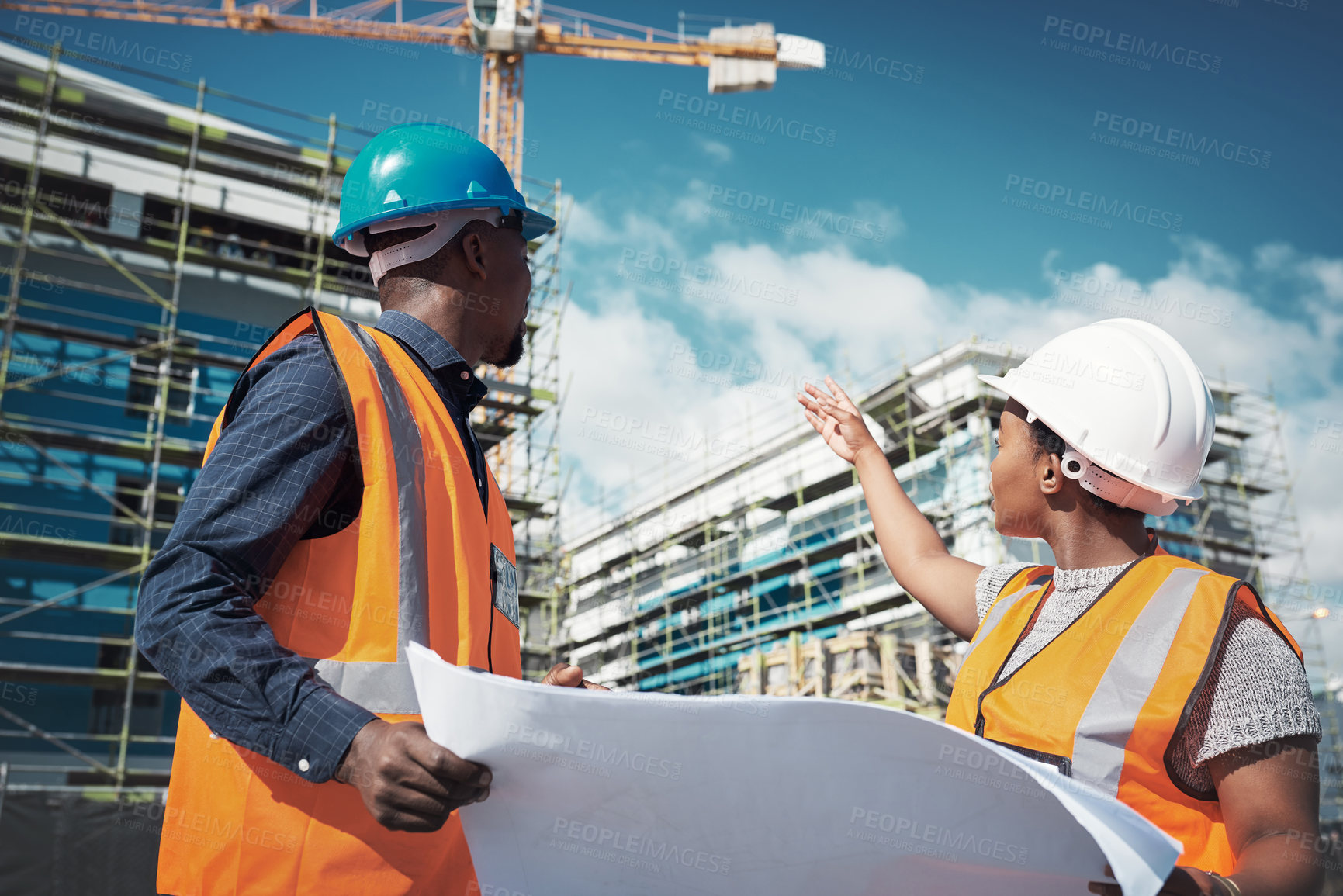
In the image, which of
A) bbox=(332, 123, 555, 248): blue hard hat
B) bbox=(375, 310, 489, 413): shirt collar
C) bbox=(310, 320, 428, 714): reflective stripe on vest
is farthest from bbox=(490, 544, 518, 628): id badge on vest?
bbox=(332, 123, 555, 248): blue hard hat

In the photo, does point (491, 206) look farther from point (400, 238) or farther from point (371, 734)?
point (371, 734)

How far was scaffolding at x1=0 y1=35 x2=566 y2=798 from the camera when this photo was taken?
40.7 ft

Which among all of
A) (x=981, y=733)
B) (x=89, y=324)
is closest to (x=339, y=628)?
(x=981, y=733)

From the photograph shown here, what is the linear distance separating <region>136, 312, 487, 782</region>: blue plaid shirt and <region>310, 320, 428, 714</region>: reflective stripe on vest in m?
0.08

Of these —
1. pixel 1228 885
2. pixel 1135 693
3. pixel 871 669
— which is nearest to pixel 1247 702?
pixel 1135 693

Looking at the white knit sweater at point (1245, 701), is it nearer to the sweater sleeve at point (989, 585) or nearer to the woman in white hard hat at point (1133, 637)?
the woman in white hard hat at point (1133, 637)

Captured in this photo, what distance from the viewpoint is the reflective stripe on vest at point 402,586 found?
4.36ft

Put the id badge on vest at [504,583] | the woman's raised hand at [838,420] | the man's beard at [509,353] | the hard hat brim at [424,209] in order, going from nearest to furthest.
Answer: the id badge on vest at [504,583] → the hard hat brim at [424,209] → the man's beard at [509,353] → the woman's raised hand at [838,420]

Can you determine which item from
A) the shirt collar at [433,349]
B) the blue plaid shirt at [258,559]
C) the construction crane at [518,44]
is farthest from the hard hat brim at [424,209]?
the construction crane at [518,44]

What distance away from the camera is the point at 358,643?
1354mm

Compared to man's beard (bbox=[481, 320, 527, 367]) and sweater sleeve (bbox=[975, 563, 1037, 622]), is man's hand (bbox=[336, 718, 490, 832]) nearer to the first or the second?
man's beard (bbox=[481, 320, 527, 367])

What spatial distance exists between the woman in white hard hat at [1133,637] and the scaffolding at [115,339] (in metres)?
12.4

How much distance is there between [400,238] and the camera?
1868 millimetres

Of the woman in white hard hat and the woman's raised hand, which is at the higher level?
the woman's raised hand
